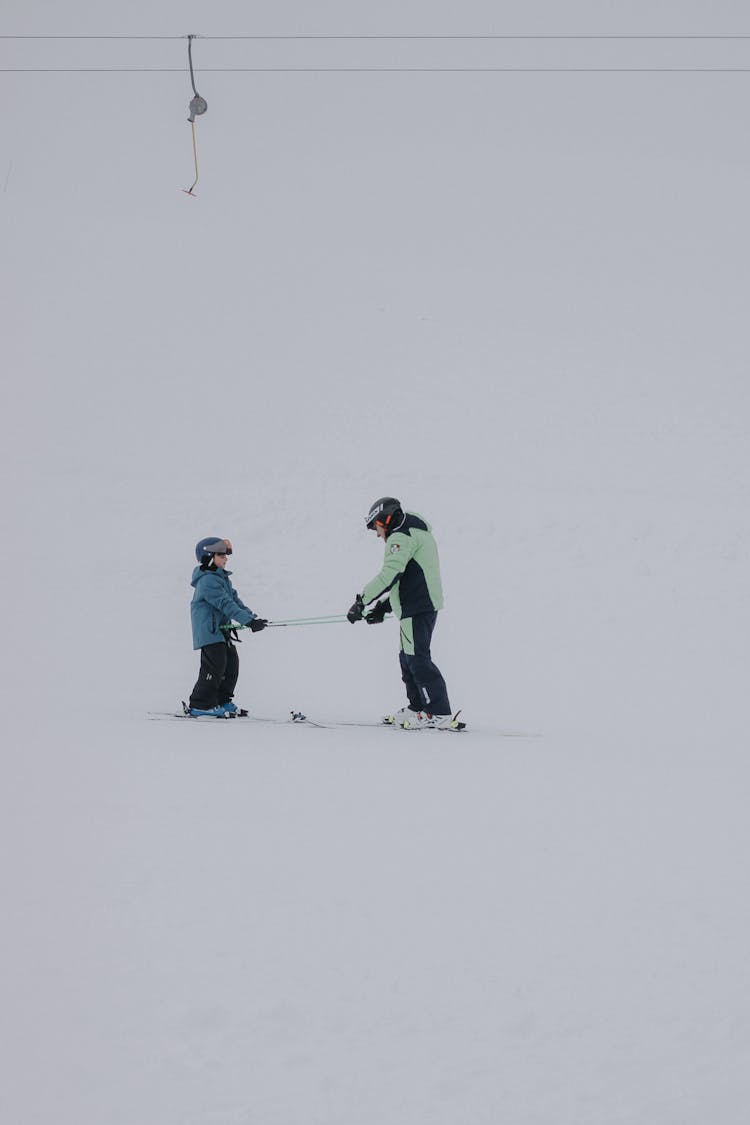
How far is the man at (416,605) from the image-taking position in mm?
8352

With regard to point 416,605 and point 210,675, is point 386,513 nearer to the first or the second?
point 416,605

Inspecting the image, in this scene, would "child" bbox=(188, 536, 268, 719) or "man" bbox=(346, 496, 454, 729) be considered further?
"child" bbox=(188, 536, 268, 719)

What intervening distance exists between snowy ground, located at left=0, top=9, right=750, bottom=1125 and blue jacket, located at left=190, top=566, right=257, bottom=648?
2.92 feet

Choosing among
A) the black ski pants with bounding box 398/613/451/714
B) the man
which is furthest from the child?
the black ski pants with bounding box 398/613/451/714

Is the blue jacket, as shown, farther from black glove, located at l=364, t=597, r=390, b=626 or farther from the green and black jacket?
the green and black jacket

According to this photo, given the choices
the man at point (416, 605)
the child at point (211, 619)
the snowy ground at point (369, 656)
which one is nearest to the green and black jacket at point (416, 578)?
the man at point (416, 605)

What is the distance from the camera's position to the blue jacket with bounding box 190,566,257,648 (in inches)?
347

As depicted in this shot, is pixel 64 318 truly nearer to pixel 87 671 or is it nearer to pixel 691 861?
pixel 87 671

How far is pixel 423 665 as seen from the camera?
835 centimetres

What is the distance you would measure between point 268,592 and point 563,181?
4012 centimetres

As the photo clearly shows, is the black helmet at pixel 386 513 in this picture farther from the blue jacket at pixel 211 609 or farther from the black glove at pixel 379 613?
the blue jacket at pixel 211 609

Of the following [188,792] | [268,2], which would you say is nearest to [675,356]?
[188,792]

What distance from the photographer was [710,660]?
1188 centimetres

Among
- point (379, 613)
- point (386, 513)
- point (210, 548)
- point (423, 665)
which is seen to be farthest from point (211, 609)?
point (423, 665)
